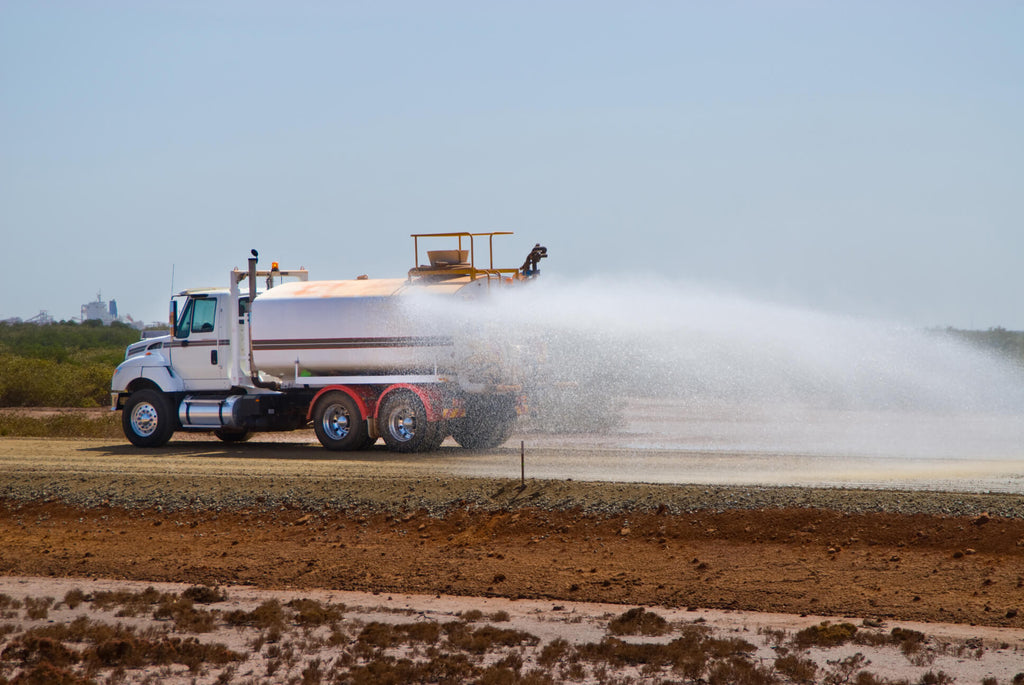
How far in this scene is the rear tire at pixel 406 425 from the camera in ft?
69.8

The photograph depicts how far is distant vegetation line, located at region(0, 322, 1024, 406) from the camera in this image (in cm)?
4225

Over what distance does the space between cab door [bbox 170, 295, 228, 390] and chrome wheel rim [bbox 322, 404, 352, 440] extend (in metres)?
2.91

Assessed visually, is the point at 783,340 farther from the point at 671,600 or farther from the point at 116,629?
the point at 116,629

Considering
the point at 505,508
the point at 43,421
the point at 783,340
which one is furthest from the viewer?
the point at 43,421

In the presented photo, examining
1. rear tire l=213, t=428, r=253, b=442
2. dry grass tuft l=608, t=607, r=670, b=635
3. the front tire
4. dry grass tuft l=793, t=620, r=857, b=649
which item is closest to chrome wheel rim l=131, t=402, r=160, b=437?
the front tire

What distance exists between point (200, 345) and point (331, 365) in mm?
3549

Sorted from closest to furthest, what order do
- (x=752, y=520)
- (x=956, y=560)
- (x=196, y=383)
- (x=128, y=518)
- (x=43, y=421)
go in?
(x=956, y=560) → (x=752, y=520) → (x=128, y=518) → (x=196, y=383) → (x=43, y=421)

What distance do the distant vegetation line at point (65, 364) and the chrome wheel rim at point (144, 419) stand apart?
19.0m

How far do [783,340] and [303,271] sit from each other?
1048 cm

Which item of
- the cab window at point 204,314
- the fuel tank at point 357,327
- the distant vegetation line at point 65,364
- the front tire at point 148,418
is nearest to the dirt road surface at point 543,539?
the fuel tank at point 357,327

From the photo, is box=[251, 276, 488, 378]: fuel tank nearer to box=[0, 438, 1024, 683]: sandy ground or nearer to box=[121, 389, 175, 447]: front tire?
box=[121, 389, 175, 447]: front tire

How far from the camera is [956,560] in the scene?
38.3 ft

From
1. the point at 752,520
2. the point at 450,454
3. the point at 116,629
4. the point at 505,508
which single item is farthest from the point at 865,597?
the point at 450,454

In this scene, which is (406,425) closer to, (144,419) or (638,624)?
(144,419)
